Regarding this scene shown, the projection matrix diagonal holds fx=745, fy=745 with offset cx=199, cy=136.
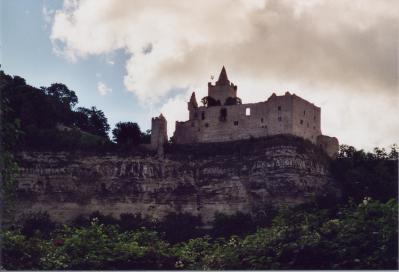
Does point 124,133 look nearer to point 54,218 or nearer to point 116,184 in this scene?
point 116,184

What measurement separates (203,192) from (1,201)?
4194 cm

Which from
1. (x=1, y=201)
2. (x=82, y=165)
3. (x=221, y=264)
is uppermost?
(x=82, y=165)

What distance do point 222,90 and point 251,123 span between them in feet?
18.6

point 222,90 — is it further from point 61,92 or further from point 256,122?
point 61,92

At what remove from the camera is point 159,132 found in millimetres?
58031

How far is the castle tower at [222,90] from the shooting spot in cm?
6219

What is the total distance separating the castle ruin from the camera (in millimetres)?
57062

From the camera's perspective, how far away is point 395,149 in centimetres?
6066

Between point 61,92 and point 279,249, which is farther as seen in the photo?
point 61,92

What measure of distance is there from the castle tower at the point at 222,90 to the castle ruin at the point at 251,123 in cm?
143

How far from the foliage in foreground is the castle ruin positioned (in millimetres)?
39979

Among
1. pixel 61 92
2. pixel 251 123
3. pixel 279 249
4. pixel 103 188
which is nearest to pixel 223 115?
pixel 251 123

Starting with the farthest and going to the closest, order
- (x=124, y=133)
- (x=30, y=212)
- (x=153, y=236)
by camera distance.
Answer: (x=124, y=133)
(x=30, y=212)
(x=153, y=236)

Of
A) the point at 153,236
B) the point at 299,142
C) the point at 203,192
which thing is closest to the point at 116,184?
the point at 203,192
